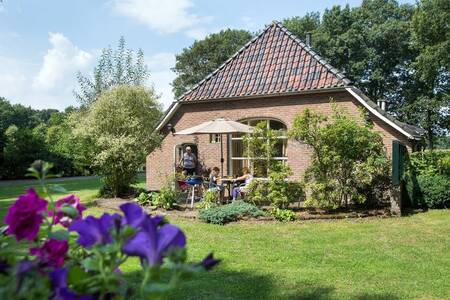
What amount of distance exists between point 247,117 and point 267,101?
38.1 inches

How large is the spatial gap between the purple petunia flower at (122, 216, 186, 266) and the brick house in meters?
13.4

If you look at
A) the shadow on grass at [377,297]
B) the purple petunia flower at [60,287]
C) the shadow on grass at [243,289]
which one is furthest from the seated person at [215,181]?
the purple petunia flower at [60,287]

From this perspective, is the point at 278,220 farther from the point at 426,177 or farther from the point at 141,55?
the point at 141,55

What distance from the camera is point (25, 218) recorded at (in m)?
1.13

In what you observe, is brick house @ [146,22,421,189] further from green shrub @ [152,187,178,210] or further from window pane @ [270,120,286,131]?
green shrub @ [152,187,178,210]

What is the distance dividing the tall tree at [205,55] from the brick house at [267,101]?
3274cm

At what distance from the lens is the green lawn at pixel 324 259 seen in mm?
5754

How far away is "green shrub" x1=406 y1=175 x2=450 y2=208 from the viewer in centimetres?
1243

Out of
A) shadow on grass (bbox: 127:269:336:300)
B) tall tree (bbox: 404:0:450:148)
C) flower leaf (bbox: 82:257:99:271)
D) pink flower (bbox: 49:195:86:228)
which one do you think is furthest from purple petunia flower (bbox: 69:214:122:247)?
tall tree (bbox: 404:0:450:148)

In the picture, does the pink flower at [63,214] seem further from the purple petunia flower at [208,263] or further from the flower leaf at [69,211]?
the purple petunia flower at [208,263]

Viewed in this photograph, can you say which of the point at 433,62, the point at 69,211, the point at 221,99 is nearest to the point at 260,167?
the point at 221,99

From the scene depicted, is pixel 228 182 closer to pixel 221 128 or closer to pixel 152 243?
pixel 221 128

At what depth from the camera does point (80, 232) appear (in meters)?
1.07

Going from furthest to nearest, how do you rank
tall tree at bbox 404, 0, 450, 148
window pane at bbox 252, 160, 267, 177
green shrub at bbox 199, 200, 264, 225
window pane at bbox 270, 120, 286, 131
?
tall tree at bbox 404, 0, 450, 148 < window pane at bbox 270, 120, 286, 131 < window pane at bbox 252, 160, 267, 177 < green shrub at bbox 199, 200, 264, 225
